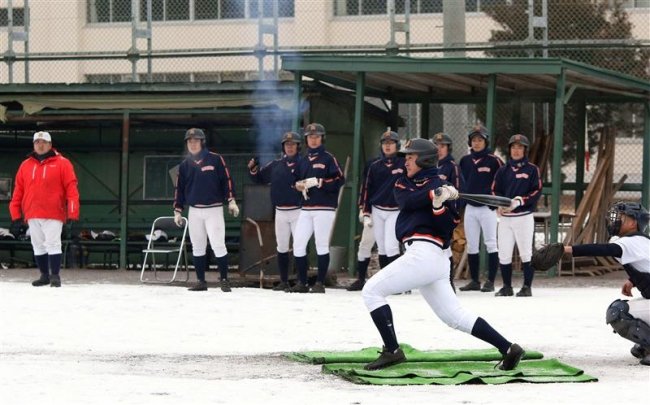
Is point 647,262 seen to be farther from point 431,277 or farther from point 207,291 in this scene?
point 207,291

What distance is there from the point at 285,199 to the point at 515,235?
280cm

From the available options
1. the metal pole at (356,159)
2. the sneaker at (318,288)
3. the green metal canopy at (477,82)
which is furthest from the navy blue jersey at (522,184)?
the metal pole at (356,159)

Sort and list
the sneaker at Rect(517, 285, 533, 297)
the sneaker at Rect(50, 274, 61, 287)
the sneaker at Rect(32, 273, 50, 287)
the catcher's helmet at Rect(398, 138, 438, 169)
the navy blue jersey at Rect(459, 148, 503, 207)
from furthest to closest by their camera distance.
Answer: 1. the sneaker at Rect(32, 273, 50, 287)
2. the sneaker at Rect(50, 274, 61, 287)
3. the navy blue jersey at Rect(459, 148, 503, 207)
4. the sneaker at Rect(517, 285, 533, 297)
5. the catcher's helmet at Rect(398, 138, 438, 169)

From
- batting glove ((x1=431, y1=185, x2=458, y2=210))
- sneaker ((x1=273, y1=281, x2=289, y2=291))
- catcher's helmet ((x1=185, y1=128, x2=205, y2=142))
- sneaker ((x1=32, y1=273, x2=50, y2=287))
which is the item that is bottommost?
sneaker ((x1=273, y1=281, x2=289, y2=291))

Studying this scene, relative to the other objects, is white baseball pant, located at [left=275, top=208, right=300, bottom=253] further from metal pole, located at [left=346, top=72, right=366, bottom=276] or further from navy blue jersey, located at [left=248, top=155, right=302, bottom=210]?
metal pole, located at [left=346, top=72, right=366, bottom=276]

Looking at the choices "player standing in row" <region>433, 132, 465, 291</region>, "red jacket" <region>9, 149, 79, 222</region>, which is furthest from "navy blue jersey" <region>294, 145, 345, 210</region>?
"red jacket" <region>9, 149, 79, 222</region>

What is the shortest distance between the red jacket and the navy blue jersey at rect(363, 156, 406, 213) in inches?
139

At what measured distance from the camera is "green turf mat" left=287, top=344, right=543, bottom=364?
1084cm

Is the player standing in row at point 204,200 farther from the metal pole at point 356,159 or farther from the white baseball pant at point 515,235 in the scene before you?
the white baseball pant at point 515,235

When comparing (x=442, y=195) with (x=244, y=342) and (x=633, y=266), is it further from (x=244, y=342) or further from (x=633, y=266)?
(x=244, y=342)

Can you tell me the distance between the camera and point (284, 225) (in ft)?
58.9

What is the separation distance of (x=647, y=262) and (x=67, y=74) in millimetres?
18786

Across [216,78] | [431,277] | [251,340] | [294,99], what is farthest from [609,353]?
[216,78]

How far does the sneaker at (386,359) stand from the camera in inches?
407
